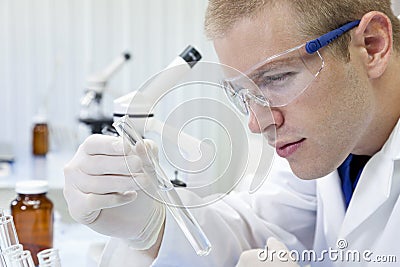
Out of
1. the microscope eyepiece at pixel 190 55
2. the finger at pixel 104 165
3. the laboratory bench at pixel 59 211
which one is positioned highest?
the microscope eyepiece at pixel 190 55

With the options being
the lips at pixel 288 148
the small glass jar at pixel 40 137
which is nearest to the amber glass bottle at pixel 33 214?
the lips at pixel 288 148

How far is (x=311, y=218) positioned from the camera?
1657 mm

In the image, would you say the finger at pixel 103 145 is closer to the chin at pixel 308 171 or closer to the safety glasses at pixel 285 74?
the safety glasses at pixel 285 74

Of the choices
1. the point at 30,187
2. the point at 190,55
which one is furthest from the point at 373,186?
the point at 30,187

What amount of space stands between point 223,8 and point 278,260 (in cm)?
56

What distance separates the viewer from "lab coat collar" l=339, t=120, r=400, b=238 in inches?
52.1

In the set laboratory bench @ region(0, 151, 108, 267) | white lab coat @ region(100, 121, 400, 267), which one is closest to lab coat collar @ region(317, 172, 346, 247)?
white lab coat @ region(100, 121, 400, 267)

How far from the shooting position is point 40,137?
3.15 m

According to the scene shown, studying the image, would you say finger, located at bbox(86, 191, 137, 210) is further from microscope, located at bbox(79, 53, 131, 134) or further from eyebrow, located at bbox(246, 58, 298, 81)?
microscope, located at bbox(79, 53, 131, 134)

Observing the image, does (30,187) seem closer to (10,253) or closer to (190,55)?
(10,253)

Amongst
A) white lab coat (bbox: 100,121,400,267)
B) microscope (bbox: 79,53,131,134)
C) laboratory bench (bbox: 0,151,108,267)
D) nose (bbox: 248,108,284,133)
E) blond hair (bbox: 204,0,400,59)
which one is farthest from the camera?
microscope (bbox: 79,53,131,134)

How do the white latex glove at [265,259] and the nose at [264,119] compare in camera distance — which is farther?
the white latex glove at [265,259]

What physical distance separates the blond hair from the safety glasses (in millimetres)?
29

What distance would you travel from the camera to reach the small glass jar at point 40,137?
10.3ft
